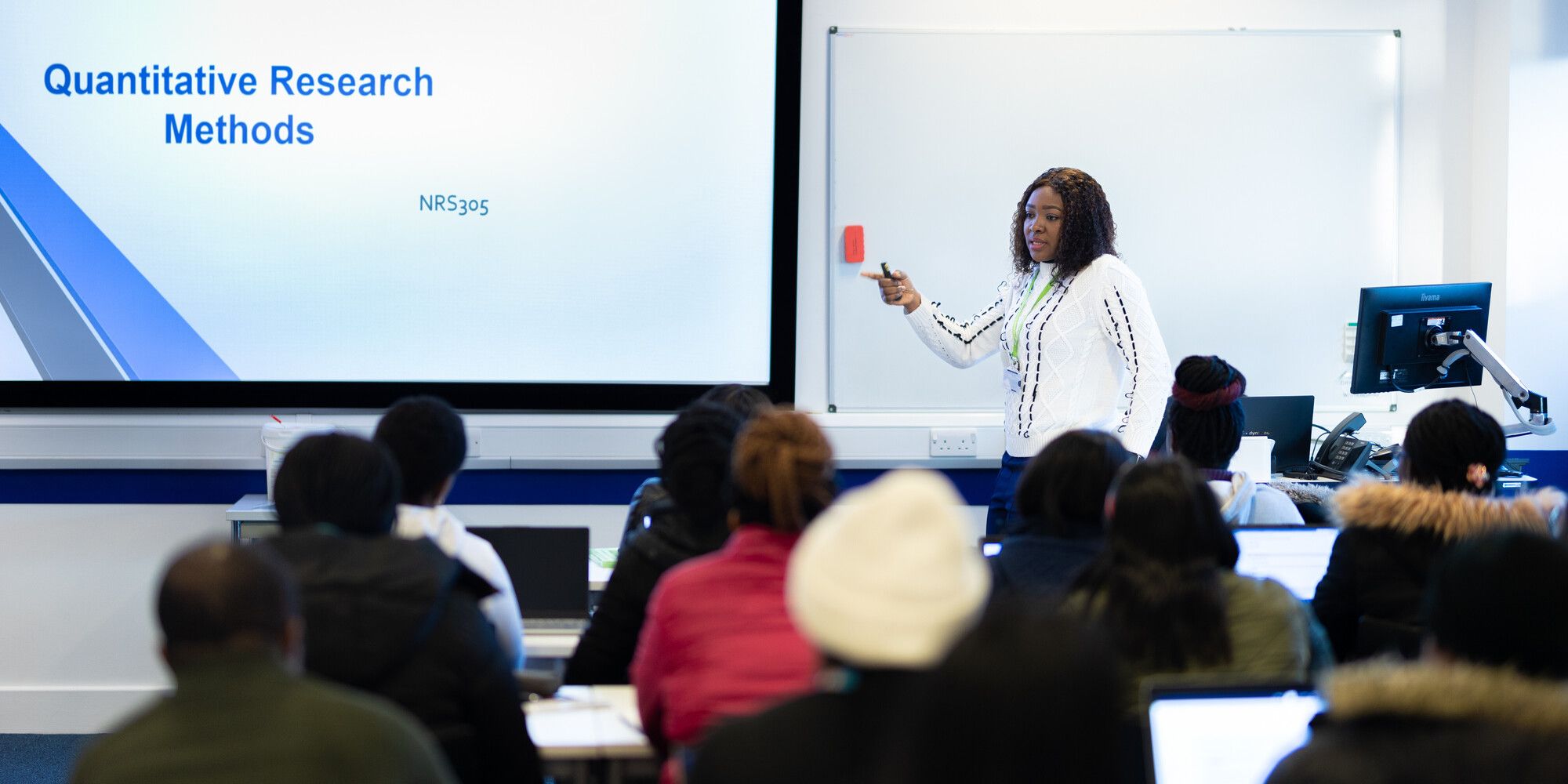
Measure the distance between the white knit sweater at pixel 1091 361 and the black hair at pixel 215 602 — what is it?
2.83 meters

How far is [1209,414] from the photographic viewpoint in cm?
311

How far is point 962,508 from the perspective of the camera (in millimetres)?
4949

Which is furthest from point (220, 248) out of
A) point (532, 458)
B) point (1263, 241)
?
point (1263, 241)

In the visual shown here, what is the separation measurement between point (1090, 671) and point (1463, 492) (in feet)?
5.85

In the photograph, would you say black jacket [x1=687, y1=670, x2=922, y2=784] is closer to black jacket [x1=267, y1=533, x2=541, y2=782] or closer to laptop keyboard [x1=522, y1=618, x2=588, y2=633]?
black jacket [x1=267, y1=533, x2=541, y2=782]

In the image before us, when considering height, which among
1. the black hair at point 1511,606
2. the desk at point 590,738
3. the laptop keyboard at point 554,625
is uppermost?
the black hair at point 1511,606

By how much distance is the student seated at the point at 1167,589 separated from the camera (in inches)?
73.4

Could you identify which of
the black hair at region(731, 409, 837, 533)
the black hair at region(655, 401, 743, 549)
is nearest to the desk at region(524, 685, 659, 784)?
the black hair at region(655, 401, 743, 549)

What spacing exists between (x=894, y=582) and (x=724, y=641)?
725mm

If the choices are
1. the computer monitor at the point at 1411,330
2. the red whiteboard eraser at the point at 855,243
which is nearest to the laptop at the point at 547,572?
the red whiteboard eraser at the point at 855,243

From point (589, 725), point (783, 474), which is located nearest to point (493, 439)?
point (589, 725)

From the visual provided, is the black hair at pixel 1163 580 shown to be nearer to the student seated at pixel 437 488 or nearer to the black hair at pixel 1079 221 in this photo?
the student seated at pixel 437 488

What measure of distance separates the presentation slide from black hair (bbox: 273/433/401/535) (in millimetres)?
2655

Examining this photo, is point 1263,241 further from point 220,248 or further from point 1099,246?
point 220,248
